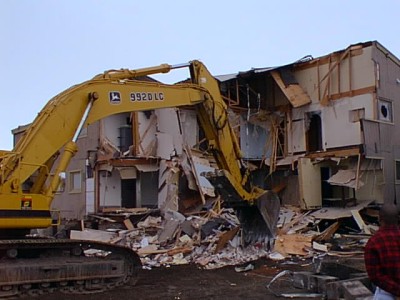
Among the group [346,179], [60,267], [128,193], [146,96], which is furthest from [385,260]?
[128,193]

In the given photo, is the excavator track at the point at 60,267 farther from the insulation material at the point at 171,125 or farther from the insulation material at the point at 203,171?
the insulation material at the point at 171,125

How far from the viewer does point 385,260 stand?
461cm

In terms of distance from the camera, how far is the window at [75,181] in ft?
81.0

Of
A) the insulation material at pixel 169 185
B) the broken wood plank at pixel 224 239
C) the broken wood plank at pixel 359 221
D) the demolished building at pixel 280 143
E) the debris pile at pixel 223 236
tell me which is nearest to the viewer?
the debris pile at pixel 223 236

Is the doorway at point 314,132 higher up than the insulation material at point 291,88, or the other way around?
the insulation material at point 291,88

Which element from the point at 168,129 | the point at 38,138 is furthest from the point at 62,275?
the point at 168,129

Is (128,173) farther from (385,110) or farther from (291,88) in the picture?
(385,110)

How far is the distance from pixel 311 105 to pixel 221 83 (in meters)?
3.98

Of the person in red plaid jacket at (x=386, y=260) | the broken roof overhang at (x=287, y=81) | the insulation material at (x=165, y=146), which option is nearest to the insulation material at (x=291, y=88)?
the broken roof overhang at (x=287, y=81)

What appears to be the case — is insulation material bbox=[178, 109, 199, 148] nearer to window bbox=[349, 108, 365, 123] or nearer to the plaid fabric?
window bbox=[349, 108, 365, 123]

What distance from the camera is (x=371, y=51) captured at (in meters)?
20.1

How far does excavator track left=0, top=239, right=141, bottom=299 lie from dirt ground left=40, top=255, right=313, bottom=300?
0.88ft

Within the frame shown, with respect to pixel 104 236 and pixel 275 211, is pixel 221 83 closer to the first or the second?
pixel 104 236

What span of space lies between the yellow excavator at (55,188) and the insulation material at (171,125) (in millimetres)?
10442
